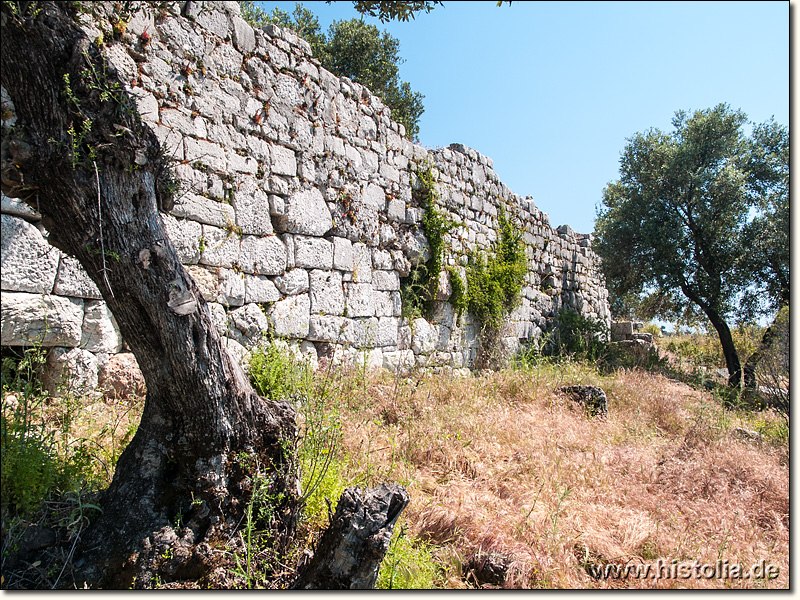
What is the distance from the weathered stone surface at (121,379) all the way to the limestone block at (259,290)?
1197mm

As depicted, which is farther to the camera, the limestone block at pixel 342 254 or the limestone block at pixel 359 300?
the limestone block at pixel 359 300

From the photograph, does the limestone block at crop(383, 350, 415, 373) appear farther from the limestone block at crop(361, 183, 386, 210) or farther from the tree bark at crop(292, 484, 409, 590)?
the tree bark at crop(292, 484, 409, 590)

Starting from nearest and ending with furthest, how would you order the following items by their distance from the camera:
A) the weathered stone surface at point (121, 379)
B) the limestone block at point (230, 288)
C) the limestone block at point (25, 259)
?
the limestone block at point (25, 259)
the weathered stone surface at point (121, 379)
the limestone block at point (230, 288)

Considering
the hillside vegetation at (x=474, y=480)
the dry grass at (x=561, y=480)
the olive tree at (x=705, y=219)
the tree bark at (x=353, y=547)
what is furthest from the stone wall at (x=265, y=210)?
the olive tree at (x=705, y=219)

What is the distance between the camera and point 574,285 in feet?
40.3

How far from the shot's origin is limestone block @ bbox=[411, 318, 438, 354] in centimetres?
691

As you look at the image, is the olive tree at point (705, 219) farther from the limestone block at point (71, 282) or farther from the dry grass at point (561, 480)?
the limestone block at point (71, 282)

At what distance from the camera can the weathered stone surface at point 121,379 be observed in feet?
12.9

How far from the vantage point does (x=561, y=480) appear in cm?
401

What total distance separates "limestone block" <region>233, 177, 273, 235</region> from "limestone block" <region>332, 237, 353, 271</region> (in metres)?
0.91

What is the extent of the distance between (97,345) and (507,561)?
11.2 feet

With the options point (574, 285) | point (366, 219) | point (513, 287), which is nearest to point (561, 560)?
point (366, 219)

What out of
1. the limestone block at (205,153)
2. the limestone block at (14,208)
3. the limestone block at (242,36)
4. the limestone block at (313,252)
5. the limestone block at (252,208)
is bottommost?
the limestone block at (14,208)

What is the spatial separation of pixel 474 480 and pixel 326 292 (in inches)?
108
